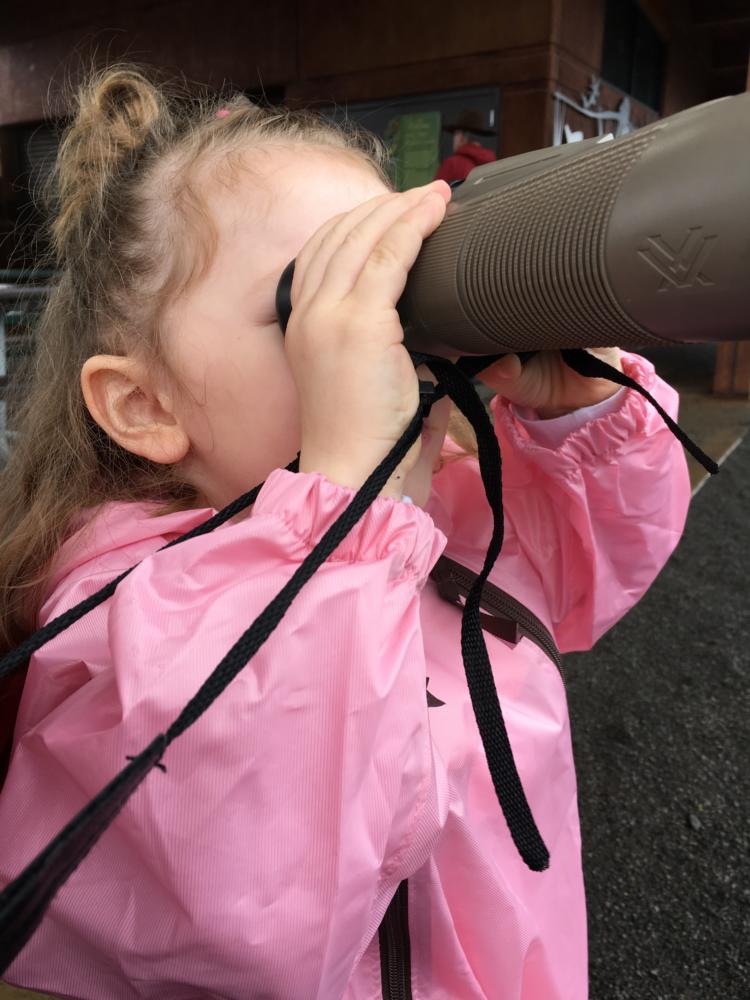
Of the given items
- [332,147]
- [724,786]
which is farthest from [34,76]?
[724,786]

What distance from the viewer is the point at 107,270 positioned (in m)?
0.67

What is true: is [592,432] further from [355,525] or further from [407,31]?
[407,31]

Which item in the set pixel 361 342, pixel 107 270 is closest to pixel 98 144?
pixel 107 270

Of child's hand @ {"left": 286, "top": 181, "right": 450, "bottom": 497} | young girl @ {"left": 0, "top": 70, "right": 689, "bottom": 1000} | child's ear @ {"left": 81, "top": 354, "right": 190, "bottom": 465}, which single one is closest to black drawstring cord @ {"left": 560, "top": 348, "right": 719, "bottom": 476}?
young girl @ {"left": 0, "top": 70, "right": 689, "bottom": 1000}

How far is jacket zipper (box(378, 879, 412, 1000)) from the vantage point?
0.54 metres

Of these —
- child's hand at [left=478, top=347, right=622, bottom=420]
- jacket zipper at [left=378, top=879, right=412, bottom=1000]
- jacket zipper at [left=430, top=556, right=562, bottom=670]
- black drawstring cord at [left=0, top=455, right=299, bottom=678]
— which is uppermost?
child's hand at [left=478, top=347, right=622, bottom=420]

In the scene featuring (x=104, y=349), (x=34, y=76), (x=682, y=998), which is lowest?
(x=682, y=998)

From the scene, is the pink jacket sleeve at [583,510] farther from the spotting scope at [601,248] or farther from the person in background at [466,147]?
the person in background at [466,147]

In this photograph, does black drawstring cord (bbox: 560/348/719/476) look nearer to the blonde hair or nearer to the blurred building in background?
the blonde hair

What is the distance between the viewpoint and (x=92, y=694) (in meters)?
0.45

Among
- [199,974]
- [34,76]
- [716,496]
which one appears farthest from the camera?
[34,76]

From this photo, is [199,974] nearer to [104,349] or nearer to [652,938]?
[104,349]

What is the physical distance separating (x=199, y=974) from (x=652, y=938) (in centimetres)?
75

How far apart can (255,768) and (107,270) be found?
0.45m
